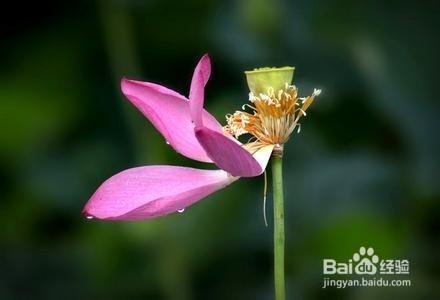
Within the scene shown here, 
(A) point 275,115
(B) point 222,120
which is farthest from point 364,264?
(A) point 275,115

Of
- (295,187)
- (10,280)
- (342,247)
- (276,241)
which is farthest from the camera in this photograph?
(10,280)

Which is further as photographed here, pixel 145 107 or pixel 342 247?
pixel 342 247

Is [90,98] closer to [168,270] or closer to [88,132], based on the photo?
[88,132]

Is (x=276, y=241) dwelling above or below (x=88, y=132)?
below

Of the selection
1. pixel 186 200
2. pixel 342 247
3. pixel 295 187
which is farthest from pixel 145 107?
pixel 295 187

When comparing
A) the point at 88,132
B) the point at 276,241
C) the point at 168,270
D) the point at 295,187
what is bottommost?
the point at 276,241

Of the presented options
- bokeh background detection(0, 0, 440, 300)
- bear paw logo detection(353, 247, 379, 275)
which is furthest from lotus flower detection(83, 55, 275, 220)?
bokeh background detection(0, 0, 440, 300)

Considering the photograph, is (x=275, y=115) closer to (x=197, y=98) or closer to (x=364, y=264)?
(x=197, y=98)

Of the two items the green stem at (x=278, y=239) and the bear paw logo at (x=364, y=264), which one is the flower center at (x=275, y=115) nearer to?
the green stem at (x=278, y=239)
